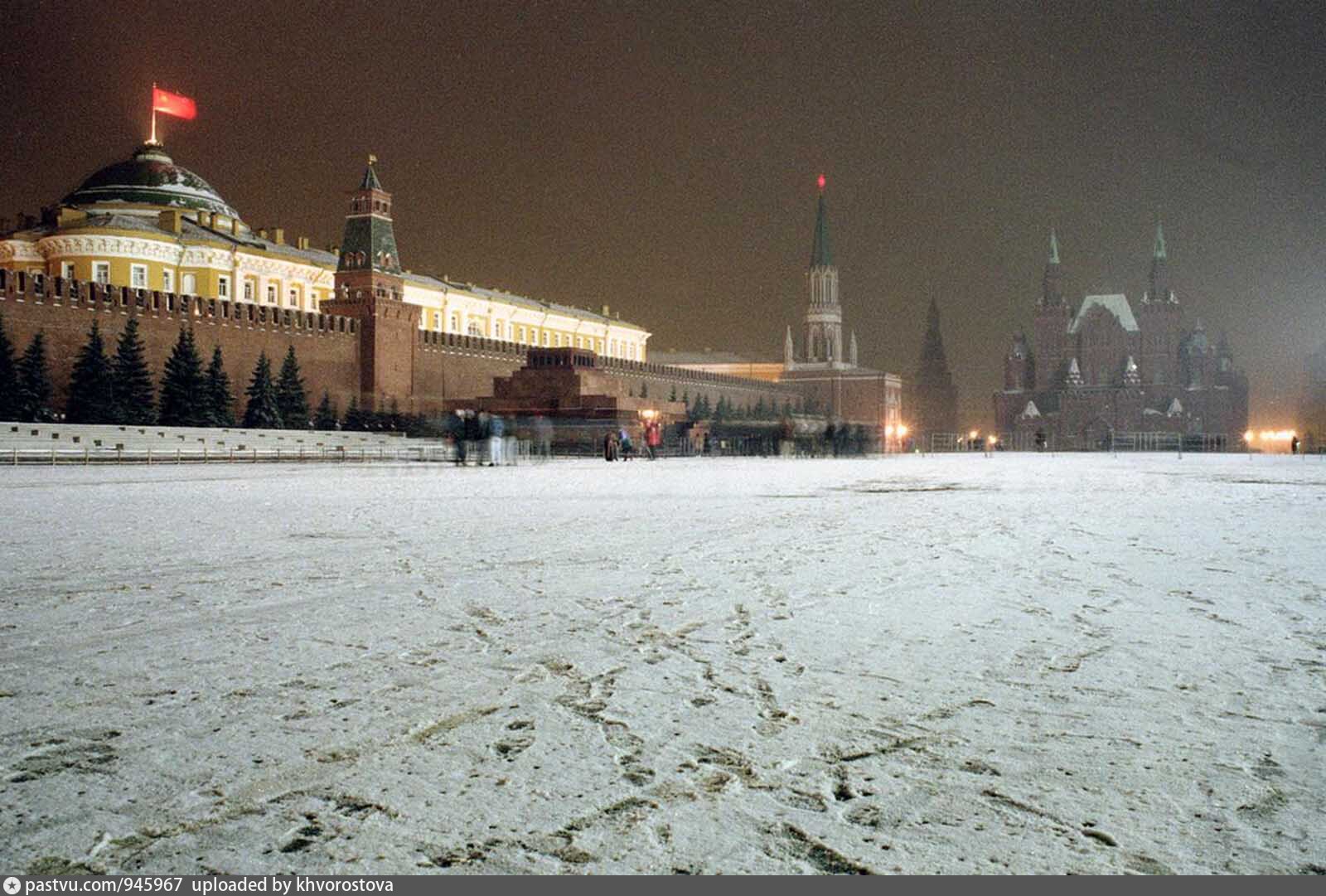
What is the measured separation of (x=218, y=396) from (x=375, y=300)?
11367 mm

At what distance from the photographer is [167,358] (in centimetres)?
3697

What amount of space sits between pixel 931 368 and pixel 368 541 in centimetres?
17764

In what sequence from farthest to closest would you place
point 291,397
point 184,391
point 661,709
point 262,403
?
point 291,397 → point 262,403 → point 184,391 → point 661,709

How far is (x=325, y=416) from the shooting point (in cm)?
4131

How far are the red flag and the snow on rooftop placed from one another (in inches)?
3272

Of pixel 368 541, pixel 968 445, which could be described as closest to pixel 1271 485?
pixel 368 541

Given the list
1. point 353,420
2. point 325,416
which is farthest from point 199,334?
point 353,420

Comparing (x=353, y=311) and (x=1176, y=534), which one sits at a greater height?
(x=353, y=311)

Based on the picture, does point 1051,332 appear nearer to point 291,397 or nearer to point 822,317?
point 822,317

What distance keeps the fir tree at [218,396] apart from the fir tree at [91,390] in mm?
3109

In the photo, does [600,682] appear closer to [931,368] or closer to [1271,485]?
[1271,485]

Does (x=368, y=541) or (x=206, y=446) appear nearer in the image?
(x=368, y=541)

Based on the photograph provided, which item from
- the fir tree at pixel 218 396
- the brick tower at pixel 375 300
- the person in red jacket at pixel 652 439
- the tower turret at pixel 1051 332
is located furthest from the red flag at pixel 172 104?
the tower turret at pixel 1051 332

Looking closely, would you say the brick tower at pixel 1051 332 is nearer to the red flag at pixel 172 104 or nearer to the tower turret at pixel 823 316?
the tower turret at pixel 823 316
